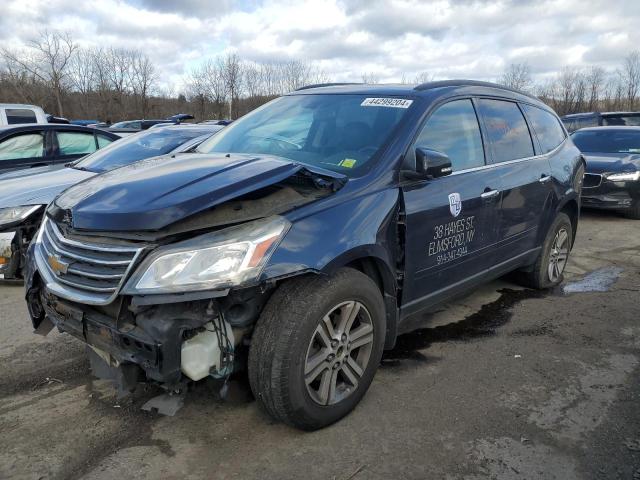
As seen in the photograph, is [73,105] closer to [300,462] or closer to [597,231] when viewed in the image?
[597,231]

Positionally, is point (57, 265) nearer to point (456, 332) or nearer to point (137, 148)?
point (456, 332)

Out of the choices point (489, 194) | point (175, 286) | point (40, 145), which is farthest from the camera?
point (40, 145)

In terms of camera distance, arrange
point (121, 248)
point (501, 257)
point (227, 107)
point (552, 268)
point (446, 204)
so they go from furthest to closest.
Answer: point (227, 107) < point (552, 268) < point (501, 257) < point (446, 204) < point (121, 248)

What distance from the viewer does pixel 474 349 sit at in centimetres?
377

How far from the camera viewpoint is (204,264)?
7.36 feet

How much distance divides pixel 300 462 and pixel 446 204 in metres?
1.77

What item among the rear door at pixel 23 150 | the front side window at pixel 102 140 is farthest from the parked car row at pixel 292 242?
the front side window at pixel 102 140

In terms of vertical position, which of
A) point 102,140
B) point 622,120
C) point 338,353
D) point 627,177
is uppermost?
point 622,120

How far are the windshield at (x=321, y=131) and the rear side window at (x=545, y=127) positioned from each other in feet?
6.21

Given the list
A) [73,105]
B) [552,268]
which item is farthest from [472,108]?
[73,105]

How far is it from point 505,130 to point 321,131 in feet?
5.40

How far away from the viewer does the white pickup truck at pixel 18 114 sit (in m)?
10.9

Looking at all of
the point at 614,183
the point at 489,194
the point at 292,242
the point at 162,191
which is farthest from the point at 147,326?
the point at 614,183

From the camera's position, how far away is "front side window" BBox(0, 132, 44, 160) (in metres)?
6.66
